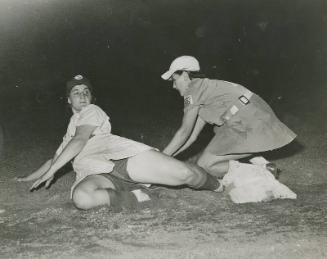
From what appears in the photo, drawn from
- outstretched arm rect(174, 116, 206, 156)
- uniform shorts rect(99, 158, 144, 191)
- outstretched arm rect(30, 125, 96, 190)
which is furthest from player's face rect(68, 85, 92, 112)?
outstretched arm rect(174, 116, 206, 156)

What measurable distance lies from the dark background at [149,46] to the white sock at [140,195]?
4.82 m

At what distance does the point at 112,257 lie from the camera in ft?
6.77

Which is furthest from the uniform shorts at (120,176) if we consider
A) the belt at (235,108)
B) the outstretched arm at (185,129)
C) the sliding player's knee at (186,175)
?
the belt at (235,108)

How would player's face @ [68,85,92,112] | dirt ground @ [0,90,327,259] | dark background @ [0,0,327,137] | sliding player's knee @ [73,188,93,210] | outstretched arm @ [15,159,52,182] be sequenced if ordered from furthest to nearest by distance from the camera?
1. dark background @ [0,0,327,137]
2. outstretched arm @ [15,159,52,182]
3. player's face @ [68,85,92,112]
4. sliding player's knee @ [73,188,93,210]
5. dirt ground @ [0,90,327,259]

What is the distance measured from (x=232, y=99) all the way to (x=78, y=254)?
5.74ft

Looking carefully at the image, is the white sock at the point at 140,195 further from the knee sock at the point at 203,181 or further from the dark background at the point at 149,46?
the dark background at the point at 149,46

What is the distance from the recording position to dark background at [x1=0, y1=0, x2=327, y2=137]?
817 centimetres

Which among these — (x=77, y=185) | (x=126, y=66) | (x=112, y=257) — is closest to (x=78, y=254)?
(x=112, y=257)

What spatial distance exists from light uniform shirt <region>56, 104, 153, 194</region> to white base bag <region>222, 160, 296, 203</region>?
66 centimetres

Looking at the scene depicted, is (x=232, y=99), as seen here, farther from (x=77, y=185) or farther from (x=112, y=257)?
(x=112, y=257)

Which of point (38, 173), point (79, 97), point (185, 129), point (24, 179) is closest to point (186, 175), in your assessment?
point (185, 129)

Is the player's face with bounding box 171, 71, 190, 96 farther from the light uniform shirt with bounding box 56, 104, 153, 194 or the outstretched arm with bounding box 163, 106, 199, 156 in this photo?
the light uniform shirt with bounding box 56, 104, 153, 194

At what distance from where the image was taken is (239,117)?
3.34m

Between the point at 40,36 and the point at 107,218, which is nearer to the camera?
the point at 107,218
